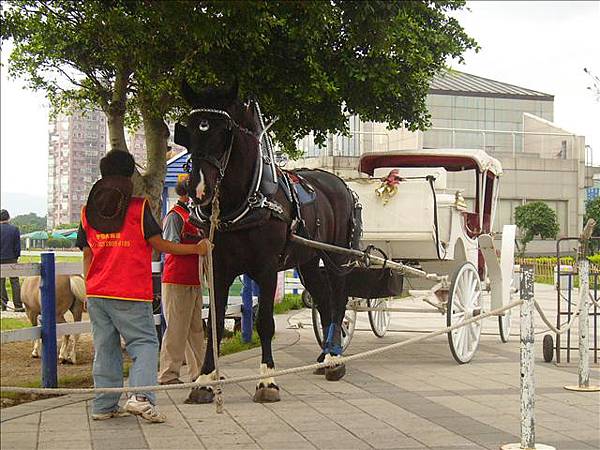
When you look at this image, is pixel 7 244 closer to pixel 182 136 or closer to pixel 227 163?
pixel 182 136

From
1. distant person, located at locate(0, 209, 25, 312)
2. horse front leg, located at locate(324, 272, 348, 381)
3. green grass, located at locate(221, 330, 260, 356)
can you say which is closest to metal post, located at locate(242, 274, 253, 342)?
green grass, located at locate(221, 330, 260, 356)

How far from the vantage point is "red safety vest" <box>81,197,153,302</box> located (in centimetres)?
480

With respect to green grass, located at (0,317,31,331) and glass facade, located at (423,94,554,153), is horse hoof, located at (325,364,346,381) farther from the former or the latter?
A: green grass, located at (0,317,31,331)

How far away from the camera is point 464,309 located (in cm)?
834

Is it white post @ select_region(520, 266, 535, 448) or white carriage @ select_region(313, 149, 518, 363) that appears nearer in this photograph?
white post @ select_region(520, 266, 535, 448)

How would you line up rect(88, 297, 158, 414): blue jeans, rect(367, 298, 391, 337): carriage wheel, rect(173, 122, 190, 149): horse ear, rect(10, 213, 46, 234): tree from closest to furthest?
rect(10, 213, 46, 234): tree, rect(88, 297, 158, 414): blue jeans, rect(173, 122, 190, 149): horse ear, rect(367, 298, 391, 337): carriage wheel

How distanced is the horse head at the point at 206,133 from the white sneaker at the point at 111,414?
1.30 metres

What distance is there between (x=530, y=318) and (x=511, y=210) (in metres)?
23.6

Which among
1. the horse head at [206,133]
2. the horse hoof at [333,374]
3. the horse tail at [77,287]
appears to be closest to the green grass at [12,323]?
the horse head at [206,133]

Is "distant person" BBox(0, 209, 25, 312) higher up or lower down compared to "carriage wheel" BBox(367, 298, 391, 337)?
higher up

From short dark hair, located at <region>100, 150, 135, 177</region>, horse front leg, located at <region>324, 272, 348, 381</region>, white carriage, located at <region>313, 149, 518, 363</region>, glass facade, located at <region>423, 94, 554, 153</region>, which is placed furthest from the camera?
white carriage, located at <region>313, 149, 518, 363</region>

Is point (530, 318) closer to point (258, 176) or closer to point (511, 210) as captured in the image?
point (258, 176)

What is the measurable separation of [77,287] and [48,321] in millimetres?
1154

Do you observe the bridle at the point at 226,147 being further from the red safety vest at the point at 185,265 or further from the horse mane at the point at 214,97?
the red safety vest at the point at 185,265
